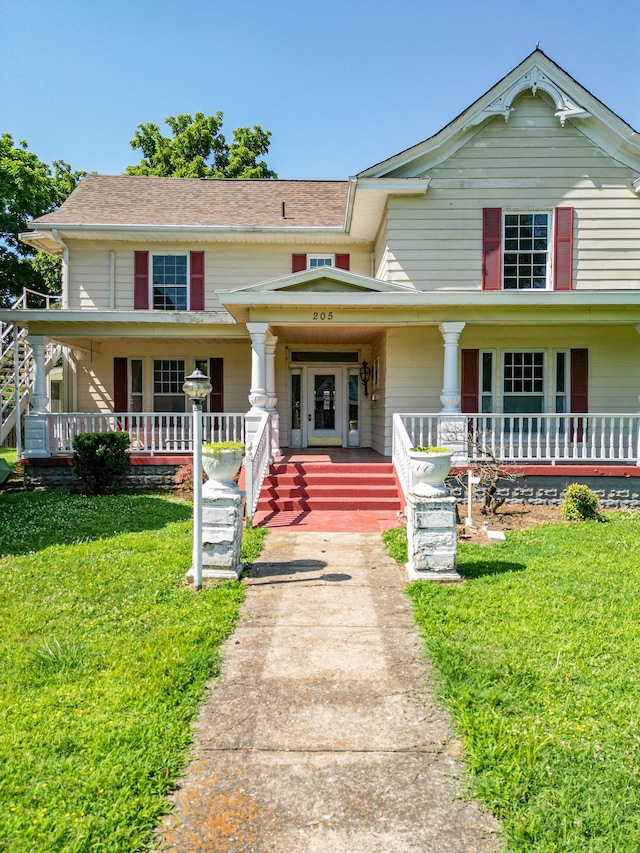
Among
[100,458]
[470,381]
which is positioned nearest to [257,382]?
[100,458]

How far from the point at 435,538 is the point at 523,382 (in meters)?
7.38

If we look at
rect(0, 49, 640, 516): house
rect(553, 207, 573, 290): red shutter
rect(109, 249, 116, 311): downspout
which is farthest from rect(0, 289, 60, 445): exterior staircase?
rect(553, 207, 573, 290): red shutter

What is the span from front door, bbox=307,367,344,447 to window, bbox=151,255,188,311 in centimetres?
378

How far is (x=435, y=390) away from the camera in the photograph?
1188 cm

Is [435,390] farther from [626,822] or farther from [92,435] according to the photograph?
[626,822]

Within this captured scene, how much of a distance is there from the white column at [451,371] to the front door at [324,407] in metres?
4.39

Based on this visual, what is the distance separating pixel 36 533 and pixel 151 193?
37.1 feet

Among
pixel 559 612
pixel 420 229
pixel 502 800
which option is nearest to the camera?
pixel 502 800

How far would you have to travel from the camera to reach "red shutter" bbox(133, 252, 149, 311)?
13672mm

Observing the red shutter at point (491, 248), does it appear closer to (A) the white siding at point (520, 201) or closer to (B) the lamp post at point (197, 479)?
(A) the white siding at point (520, 201)

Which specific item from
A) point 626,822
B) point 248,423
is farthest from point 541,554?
point 248,423

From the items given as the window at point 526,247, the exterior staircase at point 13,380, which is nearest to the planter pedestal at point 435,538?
the window at point 526,247

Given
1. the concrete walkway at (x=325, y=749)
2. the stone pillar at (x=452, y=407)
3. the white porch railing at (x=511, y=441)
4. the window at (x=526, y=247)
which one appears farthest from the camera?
the window at (x=526, y=247)

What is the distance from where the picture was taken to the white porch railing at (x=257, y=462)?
27.6ft
